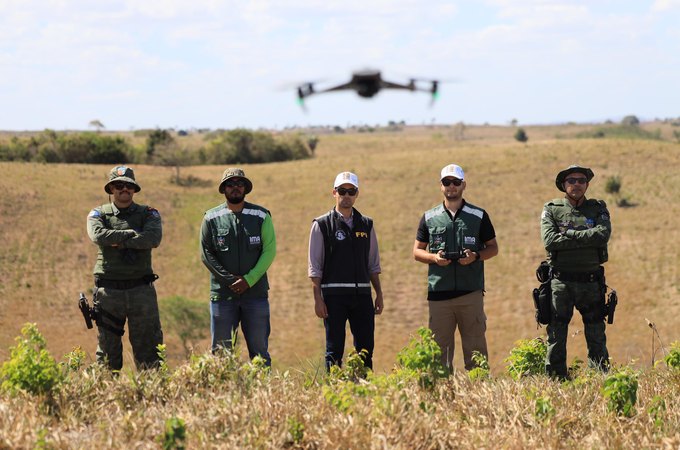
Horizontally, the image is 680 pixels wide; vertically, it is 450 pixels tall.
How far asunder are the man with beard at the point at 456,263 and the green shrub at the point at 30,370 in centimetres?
346

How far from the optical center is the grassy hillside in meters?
27.5

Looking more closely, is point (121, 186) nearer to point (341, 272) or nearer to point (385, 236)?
point (341, 272)

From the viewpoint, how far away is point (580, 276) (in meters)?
7.41

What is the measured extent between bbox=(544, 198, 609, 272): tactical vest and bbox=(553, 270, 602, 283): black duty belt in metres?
0.04

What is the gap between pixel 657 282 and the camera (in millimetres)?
30781

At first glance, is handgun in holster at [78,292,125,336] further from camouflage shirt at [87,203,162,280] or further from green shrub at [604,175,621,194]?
green shrub at [604,175,621,194]

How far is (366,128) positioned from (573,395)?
17090cm

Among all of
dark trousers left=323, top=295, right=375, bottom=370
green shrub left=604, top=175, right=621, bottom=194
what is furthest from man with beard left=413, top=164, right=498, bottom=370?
green shrub left=604, top=175, right=621, bottom=194

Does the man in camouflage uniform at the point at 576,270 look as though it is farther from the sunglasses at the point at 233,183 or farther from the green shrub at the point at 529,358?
the sunglasses at the point at 233,183

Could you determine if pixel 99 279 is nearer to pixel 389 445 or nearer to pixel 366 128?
pixel 389 445

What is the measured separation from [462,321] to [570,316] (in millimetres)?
957

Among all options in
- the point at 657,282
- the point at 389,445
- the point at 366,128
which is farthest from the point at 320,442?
the point at 366,128

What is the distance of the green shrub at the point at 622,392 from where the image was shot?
549cm

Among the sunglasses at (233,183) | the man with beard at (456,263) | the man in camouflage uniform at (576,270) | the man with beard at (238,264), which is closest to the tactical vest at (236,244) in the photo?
the man with beard at (238,264)
